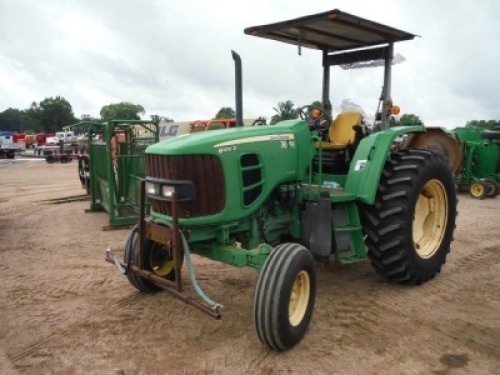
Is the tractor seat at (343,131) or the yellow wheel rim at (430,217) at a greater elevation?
the tractor seat at (343,131)

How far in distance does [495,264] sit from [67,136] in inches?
1305

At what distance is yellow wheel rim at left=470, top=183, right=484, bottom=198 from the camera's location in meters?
11.1

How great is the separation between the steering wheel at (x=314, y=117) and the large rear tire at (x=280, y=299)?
148 centimetres

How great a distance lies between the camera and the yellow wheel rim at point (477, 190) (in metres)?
11.1

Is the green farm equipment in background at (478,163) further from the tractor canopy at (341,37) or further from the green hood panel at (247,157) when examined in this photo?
Result: the green hood panel at (247,157)

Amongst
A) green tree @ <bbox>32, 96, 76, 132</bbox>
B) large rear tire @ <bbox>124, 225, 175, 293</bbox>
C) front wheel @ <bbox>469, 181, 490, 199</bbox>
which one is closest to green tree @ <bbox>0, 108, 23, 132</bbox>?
green tree @ <bbox>32, 96, 76, 132</bbox>

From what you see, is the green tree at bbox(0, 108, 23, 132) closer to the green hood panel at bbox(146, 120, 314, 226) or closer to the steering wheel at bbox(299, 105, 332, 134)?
the steering wheel at bbox(299, 105, 332, 134)

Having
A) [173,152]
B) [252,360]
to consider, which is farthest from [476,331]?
[173,152]

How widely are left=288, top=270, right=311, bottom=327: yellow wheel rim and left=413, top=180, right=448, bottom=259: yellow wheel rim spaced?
6.12 feet

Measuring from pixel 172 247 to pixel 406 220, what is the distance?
223cm

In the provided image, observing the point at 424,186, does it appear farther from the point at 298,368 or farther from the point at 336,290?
the point at 298,368

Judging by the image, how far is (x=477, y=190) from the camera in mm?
11242

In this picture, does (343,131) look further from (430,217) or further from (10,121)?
(10,121)

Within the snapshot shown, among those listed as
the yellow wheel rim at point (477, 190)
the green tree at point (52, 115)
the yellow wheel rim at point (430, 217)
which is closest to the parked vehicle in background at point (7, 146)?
the yellow wheel rim at point (477, 190)
